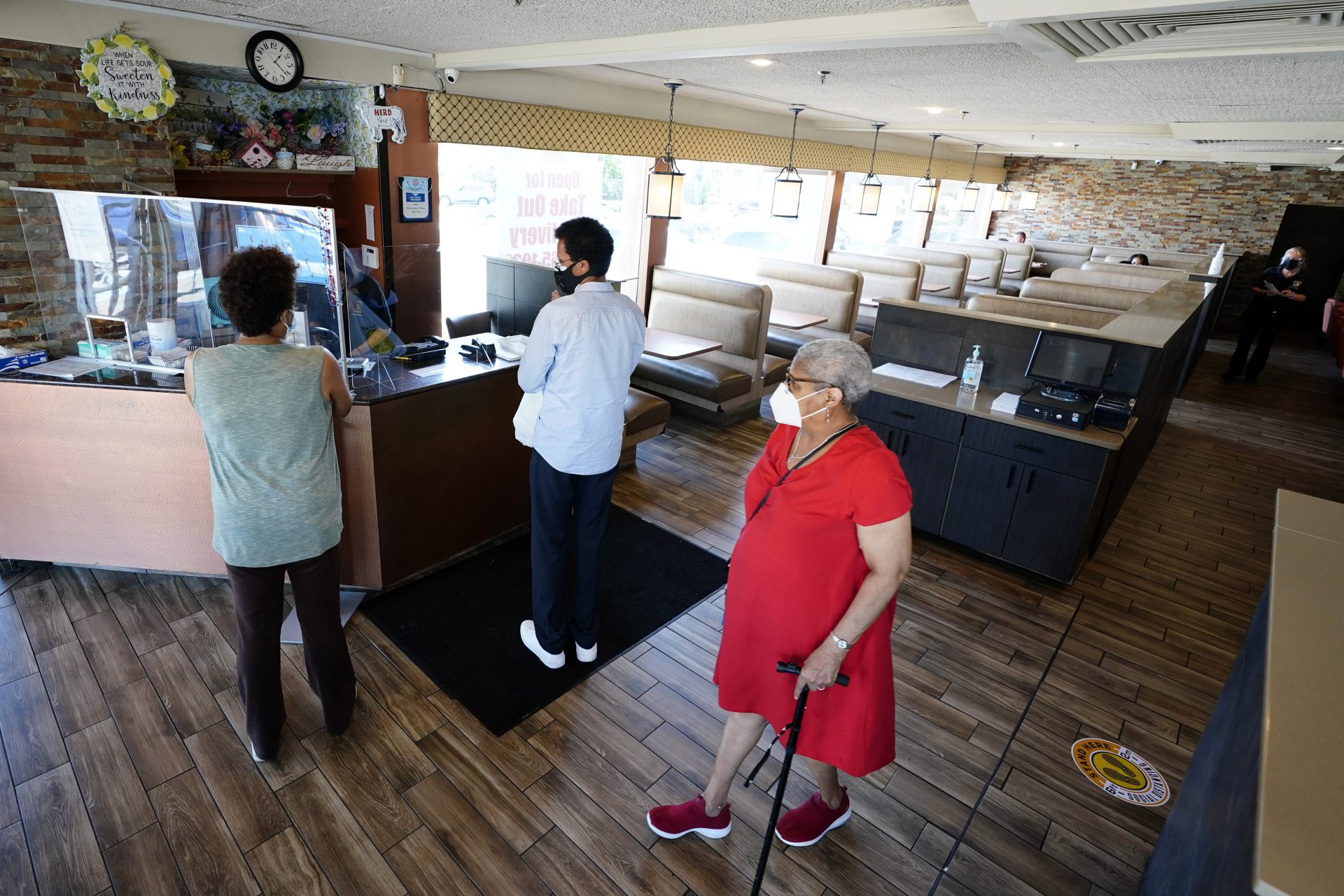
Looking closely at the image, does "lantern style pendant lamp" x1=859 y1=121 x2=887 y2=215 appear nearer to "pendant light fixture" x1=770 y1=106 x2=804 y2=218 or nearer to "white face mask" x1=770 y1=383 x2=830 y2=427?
"pendant light fixture" x1=770 y1=106 x2=804 y2=218

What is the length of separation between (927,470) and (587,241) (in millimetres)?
2528

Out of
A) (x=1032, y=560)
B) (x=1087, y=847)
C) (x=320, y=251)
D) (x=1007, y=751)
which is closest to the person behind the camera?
(x=1087, y=847)

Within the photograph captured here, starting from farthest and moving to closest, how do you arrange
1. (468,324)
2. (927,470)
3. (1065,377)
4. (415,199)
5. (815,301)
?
(815,301), (415,199), (468,324), (927,470), (1065,377)

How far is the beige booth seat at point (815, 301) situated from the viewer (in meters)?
6.84

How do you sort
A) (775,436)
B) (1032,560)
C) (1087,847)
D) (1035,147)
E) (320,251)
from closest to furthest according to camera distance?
(775,436), (1087,847), (320,251), (1032,560), (1035,147)

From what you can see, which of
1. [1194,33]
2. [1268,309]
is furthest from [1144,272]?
[1194,33]

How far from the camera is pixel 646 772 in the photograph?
7.97 feet

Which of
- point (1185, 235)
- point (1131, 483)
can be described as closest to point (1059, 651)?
point (1131, 483)

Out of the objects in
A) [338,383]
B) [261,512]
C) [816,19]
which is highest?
[816,19]

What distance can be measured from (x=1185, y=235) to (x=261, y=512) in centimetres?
1430

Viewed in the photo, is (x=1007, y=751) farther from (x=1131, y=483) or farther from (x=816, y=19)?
(x=1131, y=483)

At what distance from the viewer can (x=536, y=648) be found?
2.91 metres

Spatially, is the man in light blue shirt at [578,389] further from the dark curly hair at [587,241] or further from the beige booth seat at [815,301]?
the beige booth seat at [815,301]

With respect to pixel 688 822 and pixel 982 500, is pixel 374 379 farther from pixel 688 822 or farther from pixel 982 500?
pixel 982 500
